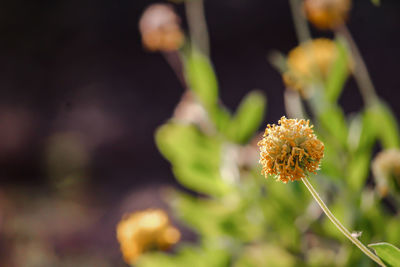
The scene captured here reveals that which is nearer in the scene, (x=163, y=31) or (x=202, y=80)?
(x=202, y=80)

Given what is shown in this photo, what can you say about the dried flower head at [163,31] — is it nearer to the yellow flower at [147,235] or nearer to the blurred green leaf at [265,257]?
the yellow flower at [147,235]

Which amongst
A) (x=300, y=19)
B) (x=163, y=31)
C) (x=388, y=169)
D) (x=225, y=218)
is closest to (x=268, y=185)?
(x=225, y=218)

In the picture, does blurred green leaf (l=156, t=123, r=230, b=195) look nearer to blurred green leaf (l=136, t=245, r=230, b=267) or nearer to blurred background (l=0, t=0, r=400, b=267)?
blurred green leaf (l=136, t=245, r=230, b=267)

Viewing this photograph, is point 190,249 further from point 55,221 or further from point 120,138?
point 120,138

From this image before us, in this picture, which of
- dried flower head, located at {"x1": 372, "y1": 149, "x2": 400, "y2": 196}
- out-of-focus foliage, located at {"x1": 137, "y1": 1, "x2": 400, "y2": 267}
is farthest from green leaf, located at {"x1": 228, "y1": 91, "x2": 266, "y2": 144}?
dried flower head, located at {"x1": 372, "y1": 149, "x2": 400, "y2": 196}

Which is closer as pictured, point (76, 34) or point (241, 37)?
point (241, 37)

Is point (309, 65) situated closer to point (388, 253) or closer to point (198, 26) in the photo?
point (388, 253)

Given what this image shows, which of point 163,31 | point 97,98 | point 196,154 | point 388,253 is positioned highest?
point 97,98

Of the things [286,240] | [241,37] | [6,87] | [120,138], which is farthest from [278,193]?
[6,87]
